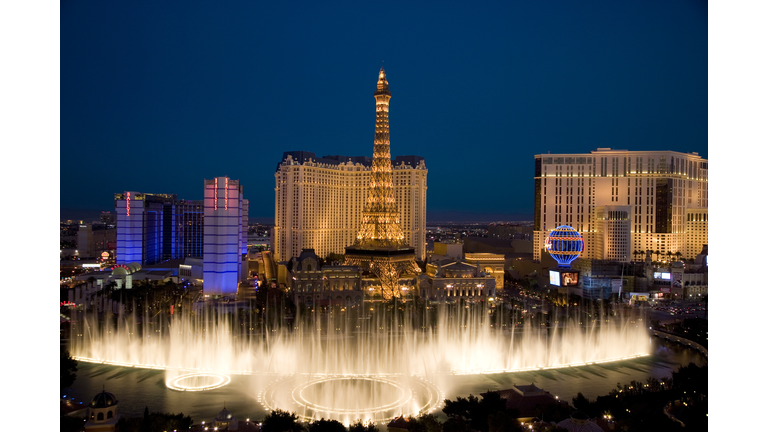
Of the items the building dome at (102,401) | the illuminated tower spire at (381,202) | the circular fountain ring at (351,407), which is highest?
the illuminated tower spire at (381,202)

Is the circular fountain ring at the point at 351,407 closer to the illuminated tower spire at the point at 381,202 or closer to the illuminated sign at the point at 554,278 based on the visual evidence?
the illuminated tower spire at the point at 381,202

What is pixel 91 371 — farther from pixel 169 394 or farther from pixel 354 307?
pixel 354 307

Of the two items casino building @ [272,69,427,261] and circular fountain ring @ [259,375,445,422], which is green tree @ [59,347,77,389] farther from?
casino building @ [272,69,427,261]

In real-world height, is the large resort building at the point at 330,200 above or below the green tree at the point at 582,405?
above

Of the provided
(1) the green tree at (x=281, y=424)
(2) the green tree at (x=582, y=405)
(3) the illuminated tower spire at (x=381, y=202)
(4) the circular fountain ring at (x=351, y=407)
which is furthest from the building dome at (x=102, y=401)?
(3) the illuminated tower spire at (x=381, y=202)

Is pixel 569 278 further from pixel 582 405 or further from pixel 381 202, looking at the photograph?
pixel 582 405

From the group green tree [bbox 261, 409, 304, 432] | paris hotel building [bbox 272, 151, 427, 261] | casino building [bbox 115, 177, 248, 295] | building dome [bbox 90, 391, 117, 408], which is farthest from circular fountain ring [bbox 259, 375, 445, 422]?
paris hotel building [bbox 272, 151, 427, 261]

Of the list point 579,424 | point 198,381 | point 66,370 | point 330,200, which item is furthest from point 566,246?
point 66,370
